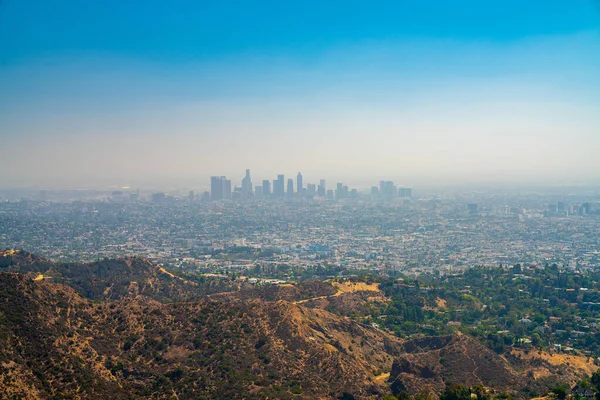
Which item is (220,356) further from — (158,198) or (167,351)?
(158,198)

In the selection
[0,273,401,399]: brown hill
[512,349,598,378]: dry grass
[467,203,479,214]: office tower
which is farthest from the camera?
[467,203,479,214]: office tower

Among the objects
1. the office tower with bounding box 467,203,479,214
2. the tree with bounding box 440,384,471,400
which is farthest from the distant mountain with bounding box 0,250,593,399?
the office tower with bounding box 467,203,479,214

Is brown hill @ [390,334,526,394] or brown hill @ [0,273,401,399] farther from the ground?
brown hill @ [0,273,401,399]

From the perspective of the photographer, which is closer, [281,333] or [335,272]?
[281,333]

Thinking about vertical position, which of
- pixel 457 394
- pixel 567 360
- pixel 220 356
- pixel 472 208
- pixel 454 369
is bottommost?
pixel 567 360

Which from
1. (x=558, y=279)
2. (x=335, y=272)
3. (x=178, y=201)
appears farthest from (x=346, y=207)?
(x=558, y=279)

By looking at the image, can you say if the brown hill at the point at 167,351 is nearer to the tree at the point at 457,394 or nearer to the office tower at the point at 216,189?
the tree at the point at 457,394

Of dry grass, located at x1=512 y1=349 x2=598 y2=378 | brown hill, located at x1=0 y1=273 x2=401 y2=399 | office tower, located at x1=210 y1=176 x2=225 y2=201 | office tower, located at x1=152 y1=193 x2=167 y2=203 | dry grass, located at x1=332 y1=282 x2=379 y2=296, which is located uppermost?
office tower, located at x1=210 y1=176 x2=225 y2=201

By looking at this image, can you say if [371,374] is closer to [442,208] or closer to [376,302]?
[376,302]

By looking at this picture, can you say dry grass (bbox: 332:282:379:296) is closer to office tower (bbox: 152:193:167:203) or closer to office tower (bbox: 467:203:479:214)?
office tower (bbox: 467:203:479:214)

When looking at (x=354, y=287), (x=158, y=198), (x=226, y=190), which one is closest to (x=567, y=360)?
(x=354, y=287)

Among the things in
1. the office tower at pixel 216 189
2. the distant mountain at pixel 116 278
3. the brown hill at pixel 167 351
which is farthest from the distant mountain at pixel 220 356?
the office tower at pixel 216 189
